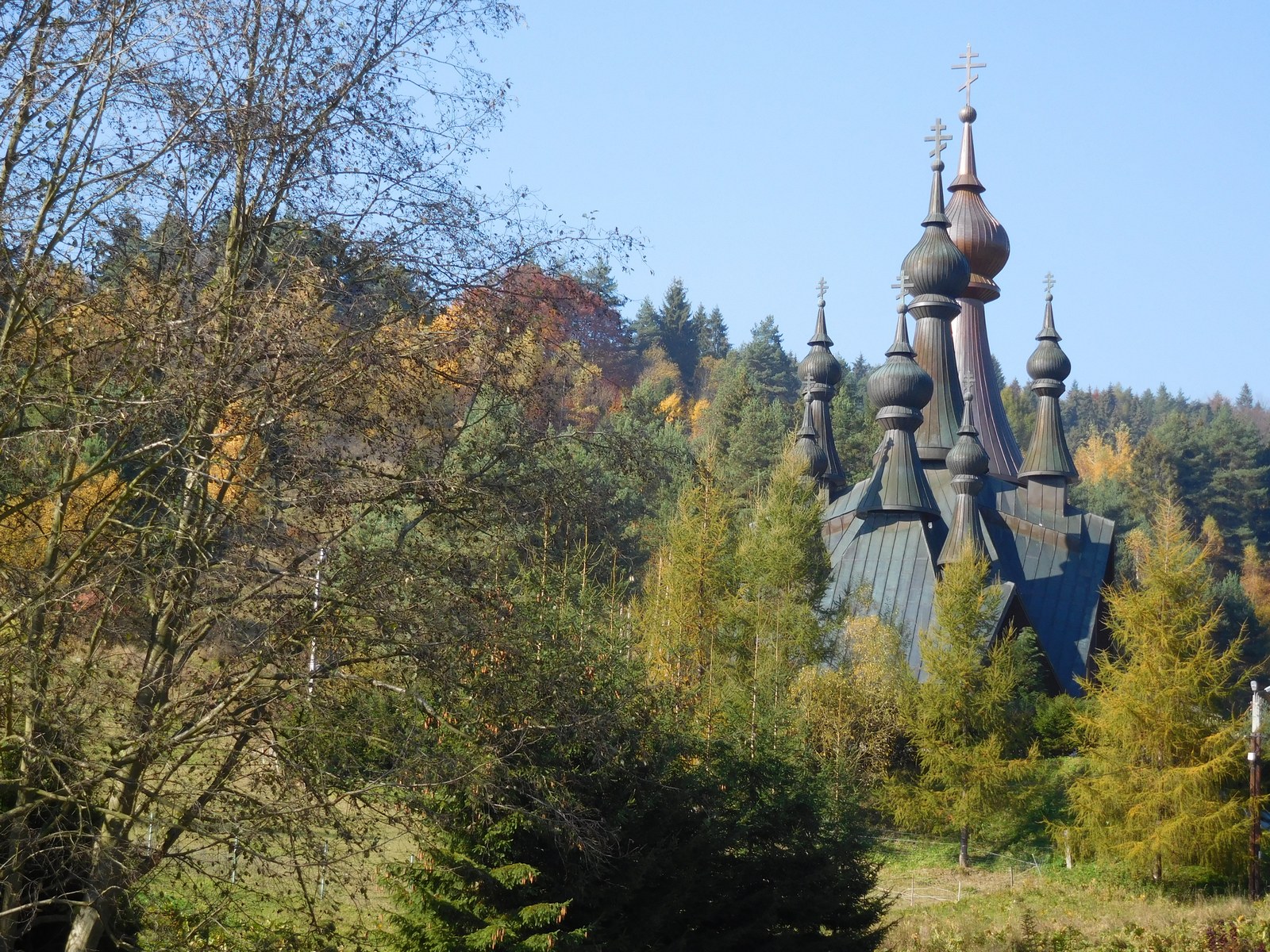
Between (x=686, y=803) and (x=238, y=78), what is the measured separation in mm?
7189

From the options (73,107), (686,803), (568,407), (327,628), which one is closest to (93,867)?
(327,628)

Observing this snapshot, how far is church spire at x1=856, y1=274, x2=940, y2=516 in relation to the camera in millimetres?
31188

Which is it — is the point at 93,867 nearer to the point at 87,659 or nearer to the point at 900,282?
the point at 87,659

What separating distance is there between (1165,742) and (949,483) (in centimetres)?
1231

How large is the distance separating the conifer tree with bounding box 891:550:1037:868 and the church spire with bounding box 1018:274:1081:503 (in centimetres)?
857

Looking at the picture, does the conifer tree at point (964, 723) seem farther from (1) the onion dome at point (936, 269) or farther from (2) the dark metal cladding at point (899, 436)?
(1) the onion dome at point (936, 269)

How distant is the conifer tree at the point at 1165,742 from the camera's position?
20.9 metres

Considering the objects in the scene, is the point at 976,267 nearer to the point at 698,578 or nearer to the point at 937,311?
the point at 937,311

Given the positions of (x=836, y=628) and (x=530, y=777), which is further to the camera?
(x=836, y=628)

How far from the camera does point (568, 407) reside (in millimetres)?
11203

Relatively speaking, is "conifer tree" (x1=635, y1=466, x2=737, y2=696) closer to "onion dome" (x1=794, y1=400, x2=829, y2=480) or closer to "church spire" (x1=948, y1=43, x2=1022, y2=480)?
"onion dome" (x1=794, y1=400, x2=829, y2=480)

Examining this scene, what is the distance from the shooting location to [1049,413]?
112 ft

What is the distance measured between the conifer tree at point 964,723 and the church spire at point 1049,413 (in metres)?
8.57

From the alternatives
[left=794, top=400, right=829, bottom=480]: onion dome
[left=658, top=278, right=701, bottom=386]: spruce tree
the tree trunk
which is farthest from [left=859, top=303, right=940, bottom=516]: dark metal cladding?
Result: [left=658, top=278, right=701, bottom=386]: spruce tree
